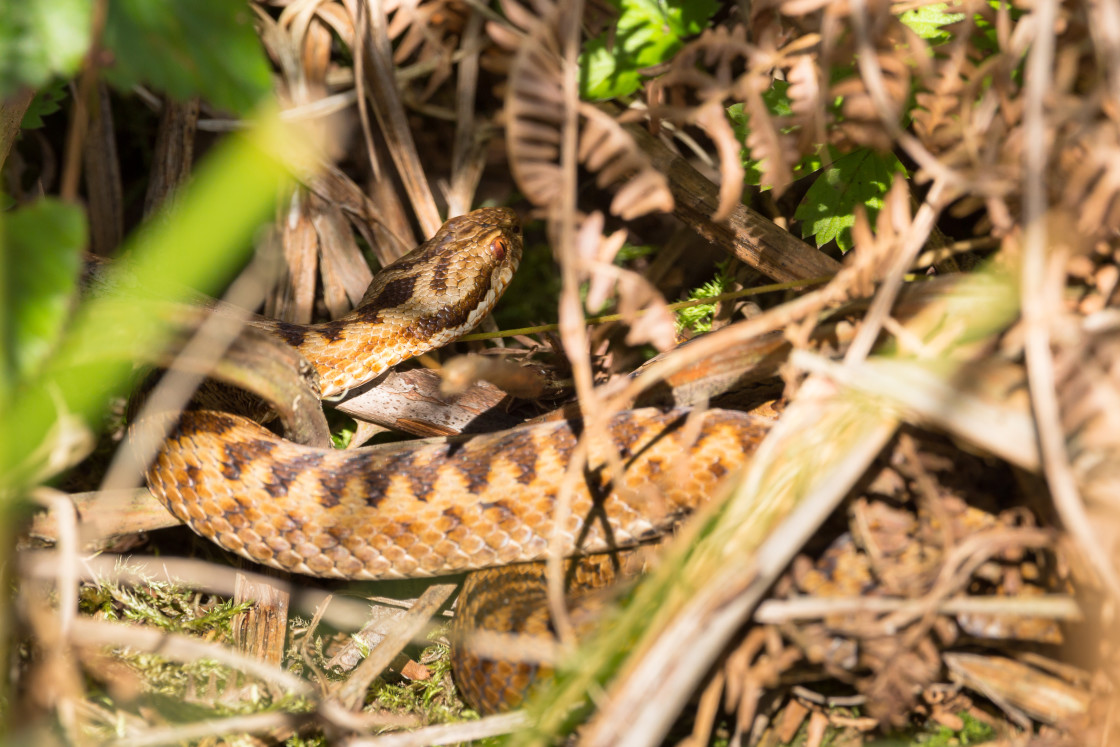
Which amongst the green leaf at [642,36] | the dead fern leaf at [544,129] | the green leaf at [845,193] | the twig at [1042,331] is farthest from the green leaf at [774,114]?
the twig at [1042,331]

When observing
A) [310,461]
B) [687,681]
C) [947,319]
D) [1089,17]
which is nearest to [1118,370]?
[947,319]

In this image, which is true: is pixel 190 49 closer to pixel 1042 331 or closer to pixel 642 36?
pixel 642 36

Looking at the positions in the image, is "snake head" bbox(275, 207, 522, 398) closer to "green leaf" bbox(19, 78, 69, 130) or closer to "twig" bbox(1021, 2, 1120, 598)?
"green leaf" bbox(19, 78, 69, 130)

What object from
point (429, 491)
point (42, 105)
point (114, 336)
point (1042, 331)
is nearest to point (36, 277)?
point (114, 336)

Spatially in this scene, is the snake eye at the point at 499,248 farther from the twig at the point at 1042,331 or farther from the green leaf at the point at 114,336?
the twig at the point at 1042,331

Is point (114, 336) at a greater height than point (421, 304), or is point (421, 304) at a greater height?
point (114, 336)
